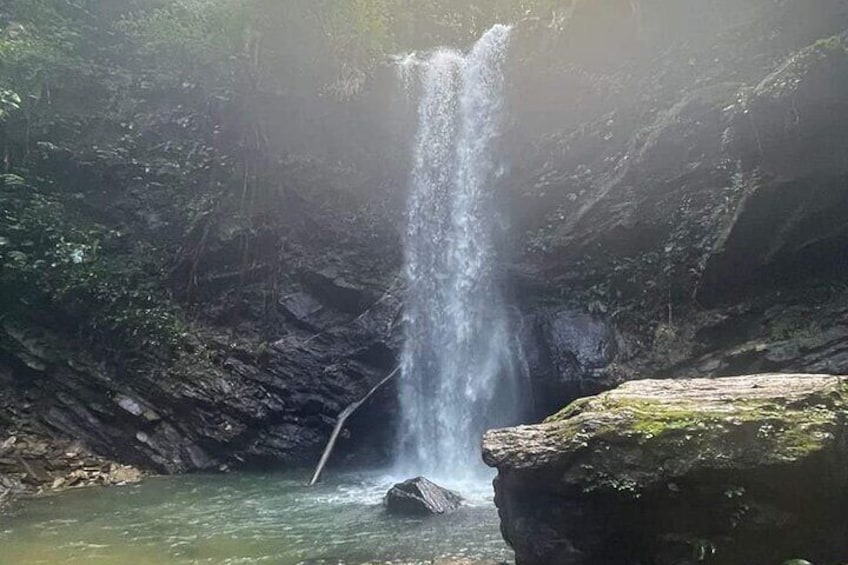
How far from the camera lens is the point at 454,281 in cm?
1465

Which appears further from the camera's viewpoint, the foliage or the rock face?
the foliage

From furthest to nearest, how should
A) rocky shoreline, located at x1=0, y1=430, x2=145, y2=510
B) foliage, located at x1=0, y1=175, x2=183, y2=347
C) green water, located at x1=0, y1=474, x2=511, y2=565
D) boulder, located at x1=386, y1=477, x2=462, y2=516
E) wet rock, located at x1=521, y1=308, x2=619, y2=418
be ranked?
foliage, located at x1=0, y1=175, x2=183, y2=347 → wet rock, located at x1=521, y1=308, x2=619, y2=418 → rocky shoreline, located at x1=0, y1=430, x2=145, y2=510 → boulder, located at x1=386, y1=477, x2=462, y2=516 → green water, located at x1=0, y1=474, x2=511, y2=565

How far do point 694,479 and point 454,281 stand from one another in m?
10.2

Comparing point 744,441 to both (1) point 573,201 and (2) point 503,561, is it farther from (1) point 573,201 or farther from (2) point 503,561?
(1) point 573,201

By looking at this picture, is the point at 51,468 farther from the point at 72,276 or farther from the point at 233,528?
the point at 233,528

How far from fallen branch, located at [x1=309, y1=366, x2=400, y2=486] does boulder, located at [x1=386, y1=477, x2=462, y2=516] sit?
131 inches

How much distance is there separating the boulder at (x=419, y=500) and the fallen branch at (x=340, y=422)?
10.9ft

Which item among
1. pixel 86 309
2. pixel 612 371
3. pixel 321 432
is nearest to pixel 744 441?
pixel 612 371

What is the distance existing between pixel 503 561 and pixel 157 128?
570 inches

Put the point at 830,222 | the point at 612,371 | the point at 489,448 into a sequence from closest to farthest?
the point at 489,448 < the point at 830,222 < the point at 612,371

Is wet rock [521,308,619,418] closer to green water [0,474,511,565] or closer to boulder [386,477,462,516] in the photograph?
green water [0,474,511,565]

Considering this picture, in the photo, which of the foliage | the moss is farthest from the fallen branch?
the moss

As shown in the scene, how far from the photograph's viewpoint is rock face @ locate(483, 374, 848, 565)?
181 inches

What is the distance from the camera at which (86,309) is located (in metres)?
13.2
